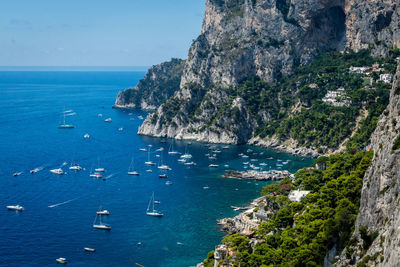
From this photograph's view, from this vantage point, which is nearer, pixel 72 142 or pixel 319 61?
pixel 72 142

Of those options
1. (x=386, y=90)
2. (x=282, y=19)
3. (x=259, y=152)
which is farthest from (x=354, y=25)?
(x=259, y=152)

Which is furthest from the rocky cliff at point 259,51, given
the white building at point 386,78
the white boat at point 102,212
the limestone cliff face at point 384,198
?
the limestone cliff face at point 384,198

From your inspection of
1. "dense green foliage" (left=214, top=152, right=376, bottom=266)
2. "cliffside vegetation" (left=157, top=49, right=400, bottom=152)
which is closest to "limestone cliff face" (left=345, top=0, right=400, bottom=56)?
"cliffside vegetation" (left=157, top=49, right=400, bottom=152)

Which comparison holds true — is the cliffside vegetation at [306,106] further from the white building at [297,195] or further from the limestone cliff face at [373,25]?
the white building at [297,195]

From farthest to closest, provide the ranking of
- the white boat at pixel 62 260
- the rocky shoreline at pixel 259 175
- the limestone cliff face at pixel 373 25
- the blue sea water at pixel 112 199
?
the limestone cliff face at pixel 373 25
the rocky shoreline at pixel 259 175
the blue sea water at pixel 112 199
the white boat at pixel 62 260

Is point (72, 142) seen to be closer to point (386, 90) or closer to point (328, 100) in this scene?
point (328, 100)

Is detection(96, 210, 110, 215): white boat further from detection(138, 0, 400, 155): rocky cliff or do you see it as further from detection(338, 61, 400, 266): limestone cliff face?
detection(138, 0, 400, 155): rocky cliff
